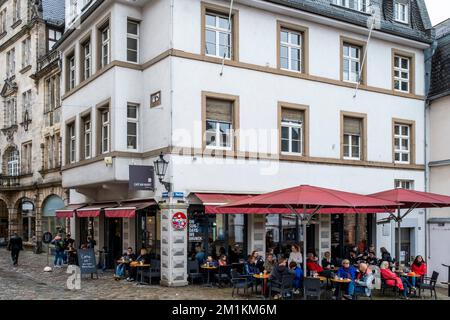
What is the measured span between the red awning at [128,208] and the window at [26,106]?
1751cm

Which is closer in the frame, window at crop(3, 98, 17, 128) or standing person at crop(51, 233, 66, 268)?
standing person at crop(51, 233, 66, 268)

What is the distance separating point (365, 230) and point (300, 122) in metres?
5.82

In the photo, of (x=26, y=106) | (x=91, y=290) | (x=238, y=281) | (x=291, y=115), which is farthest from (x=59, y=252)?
(x=26, y=106)

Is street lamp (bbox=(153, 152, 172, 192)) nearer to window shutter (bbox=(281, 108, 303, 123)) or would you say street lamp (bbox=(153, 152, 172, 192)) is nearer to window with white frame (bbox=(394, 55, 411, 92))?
window shutter (bbox=(281, 108, 303, 123))

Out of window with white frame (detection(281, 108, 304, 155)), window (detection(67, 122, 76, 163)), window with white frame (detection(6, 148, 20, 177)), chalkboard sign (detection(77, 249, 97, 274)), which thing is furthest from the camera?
window with white frame (detection(6, 148, 20, 177))

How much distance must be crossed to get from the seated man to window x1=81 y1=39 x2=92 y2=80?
13013mm

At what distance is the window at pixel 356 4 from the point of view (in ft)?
74.6

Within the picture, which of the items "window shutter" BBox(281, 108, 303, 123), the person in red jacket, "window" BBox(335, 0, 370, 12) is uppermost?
"window" BBox(335, 0, 370, 12)

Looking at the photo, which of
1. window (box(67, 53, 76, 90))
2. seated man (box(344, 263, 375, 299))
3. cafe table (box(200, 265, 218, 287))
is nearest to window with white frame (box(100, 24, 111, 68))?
window (box(67, 53, 76, 90))

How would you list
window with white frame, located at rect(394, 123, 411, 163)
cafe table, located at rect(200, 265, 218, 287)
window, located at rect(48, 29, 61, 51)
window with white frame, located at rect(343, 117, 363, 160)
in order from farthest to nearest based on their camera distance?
window, located at rect(48, 29, 61, 51)
window with white frame, located at rect(394, 123, 411, 163)
window with white frame, located at rect(343, 117, 363, 160)
cafe table, located at rect(200, 265, 218, 287)

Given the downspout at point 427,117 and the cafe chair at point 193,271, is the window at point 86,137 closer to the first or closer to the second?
the cafe chair at point 193,271

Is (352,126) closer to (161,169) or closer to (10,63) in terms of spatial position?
(161,169)

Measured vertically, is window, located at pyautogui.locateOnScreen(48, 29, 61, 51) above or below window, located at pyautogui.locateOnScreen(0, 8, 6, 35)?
below

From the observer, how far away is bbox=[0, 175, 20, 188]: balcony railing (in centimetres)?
3628
